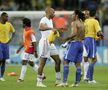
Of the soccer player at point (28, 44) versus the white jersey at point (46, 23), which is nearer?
the white jersey at point (46, 23)

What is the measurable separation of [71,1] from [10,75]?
1743 centimetres

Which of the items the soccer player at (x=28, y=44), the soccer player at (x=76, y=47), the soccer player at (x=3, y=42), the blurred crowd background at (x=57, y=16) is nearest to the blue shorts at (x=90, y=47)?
the soccer player at (x=28, y=44)

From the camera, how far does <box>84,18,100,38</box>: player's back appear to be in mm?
24109

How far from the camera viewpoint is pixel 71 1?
144 ft

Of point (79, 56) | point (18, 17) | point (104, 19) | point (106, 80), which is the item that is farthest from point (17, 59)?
point (79, 56)

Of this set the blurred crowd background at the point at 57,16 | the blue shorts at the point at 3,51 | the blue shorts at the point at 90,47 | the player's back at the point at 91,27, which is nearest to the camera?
the player's back at the point at 91,27

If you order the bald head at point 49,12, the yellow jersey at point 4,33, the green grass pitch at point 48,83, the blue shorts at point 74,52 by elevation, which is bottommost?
the green grass pitch at point 48,83

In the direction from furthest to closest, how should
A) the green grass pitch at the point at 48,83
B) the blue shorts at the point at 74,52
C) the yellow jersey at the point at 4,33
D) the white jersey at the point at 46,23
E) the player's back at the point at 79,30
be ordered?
the yellow jersey at the point at 4,33
the white jersey at the point at 46,23
the blue shorts at the point at 74,52
the player's back at the point at 79,30
the green grass pitch at the point at 48,83

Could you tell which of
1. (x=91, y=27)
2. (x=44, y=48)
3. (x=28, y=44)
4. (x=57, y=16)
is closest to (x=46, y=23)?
(x=44, y=48)

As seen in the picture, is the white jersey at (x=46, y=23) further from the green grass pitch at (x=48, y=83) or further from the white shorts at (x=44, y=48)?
the green grass pitch at (x=48, y=83)

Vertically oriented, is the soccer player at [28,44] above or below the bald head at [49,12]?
below

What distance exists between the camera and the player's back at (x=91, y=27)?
24.1 m

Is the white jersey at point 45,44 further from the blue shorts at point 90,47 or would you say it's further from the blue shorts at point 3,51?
the blue shorts at point 3,51

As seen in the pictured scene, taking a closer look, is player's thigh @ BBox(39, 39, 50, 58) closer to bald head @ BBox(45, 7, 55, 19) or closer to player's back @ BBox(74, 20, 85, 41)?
bald head @ BBox(45, 7, 55, 19)
